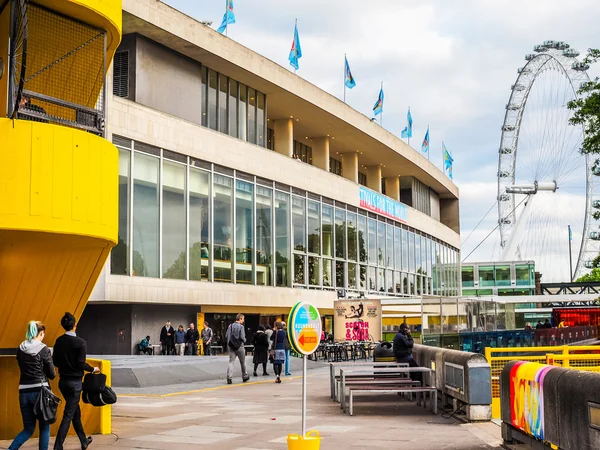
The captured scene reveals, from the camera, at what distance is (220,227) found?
37500mm

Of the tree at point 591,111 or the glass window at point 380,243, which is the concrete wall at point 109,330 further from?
the glass window at point 380,243

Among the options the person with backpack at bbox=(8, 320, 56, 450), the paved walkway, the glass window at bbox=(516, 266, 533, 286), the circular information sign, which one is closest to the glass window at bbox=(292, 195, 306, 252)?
the paved walkway

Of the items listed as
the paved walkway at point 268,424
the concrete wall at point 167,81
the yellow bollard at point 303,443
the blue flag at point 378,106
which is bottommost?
the paved walkway at point 268,424

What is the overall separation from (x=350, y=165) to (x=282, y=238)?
16331 mm

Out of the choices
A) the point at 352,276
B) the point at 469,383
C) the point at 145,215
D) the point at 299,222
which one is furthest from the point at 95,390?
the point at 352,276

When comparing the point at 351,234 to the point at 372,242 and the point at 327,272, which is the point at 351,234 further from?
the point at 327,272

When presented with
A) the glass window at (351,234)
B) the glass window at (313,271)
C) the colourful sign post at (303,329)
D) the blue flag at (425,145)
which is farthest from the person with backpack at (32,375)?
the blue flag at (425,145)

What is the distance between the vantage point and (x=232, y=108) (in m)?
41.2

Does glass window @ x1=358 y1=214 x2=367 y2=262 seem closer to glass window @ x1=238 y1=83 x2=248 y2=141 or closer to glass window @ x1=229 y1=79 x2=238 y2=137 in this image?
glass window @ x1=238 y1=83 x2=248 y2=141

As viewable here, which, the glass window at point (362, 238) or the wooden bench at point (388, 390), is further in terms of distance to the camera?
the glass window at point (362, 238)

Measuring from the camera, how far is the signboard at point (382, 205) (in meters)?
54.3

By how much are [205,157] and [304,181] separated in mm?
10248

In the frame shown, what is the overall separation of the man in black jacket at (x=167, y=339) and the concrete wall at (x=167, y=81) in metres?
9.56

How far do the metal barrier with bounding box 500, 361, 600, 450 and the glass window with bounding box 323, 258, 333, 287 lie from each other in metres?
36.7
